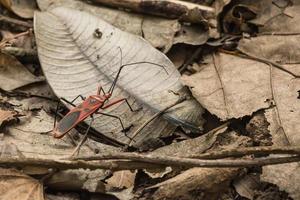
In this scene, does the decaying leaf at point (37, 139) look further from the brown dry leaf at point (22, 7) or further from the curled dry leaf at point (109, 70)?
the brown dry leaf at point (22, 7)

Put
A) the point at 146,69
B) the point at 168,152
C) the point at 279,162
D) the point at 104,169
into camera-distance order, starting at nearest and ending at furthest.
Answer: the point at 279,162
the point at 104,169
the point at 168,152
the point at 146,69

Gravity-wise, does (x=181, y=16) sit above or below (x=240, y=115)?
above

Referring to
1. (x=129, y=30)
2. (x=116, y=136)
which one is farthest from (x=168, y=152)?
(x=129, y=30)

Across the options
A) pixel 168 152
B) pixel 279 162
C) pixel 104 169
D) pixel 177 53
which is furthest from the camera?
pixel 177 53

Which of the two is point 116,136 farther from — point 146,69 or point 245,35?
point 245,35

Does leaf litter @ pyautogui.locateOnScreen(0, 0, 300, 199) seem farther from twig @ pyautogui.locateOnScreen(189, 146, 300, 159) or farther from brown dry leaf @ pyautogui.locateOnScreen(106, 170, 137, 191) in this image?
twig @ pyautogui.locateOnScreen(189, 146, 300, 159)

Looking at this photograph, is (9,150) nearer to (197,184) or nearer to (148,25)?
(197,184)

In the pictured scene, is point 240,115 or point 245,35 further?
point 245,35

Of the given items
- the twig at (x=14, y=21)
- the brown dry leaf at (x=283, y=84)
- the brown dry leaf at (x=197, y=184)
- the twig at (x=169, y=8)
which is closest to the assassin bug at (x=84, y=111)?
the brown dry leaf at (x=197, y=184)
